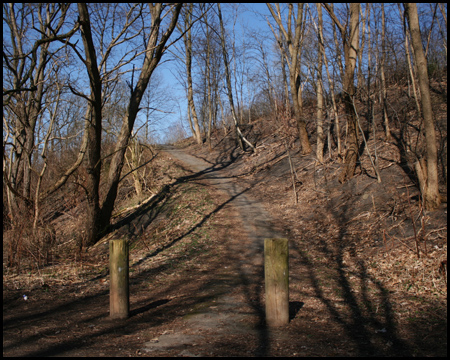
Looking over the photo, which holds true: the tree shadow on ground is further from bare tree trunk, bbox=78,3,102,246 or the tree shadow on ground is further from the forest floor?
bare tree trunk, bbox=78,3,102,246

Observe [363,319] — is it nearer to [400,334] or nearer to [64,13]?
[400,334]

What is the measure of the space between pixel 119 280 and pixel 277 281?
209cm

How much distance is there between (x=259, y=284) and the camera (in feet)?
21.6

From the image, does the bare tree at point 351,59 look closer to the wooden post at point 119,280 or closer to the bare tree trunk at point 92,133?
the bare tree trunk at point 92,133

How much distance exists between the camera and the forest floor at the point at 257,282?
13.3ft

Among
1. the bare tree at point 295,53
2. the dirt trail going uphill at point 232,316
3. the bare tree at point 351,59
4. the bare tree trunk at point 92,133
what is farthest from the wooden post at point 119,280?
the bare tree at point 295,53

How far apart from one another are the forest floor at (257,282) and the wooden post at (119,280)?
18 centimetres

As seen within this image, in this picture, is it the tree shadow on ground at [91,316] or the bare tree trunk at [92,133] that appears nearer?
the tree shadow on ground at [91,316]

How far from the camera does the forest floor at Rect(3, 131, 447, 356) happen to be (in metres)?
4.05

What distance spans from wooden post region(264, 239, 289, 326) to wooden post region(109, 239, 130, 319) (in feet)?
6.26

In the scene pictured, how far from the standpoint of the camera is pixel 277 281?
172 inches

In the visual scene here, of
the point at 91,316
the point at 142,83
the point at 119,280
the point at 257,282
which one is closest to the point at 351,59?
the point at 142,83

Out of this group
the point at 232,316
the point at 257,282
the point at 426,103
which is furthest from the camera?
the point at 426,103

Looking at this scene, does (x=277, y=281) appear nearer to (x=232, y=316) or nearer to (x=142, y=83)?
(x=232, y=316)
